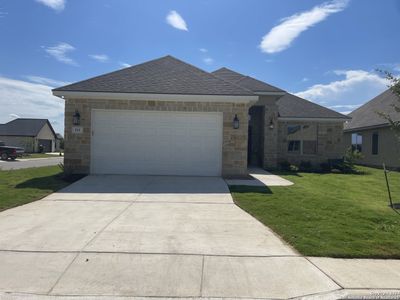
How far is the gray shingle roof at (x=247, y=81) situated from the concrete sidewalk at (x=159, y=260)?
12.7m

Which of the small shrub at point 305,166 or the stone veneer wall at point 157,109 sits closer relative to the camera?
A: the stone veneer wall at point 157,109

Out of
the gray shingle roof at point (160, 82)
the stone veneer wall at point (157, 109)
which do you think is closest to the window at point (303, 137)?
the gray shingle roof at point (160, 82)

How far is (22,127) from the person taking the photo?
Answer: 62188mm

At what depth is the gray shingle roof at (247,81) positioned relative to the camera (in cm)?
2066

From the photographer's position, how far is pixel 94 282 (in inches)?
189

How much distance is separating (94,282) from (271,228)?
3.85 meters

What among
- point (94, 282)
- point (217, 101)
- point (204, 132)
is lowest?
point (94, 282)

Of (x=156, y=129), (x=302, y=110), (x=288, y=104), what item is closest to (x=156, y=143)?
(x=156, y=129)

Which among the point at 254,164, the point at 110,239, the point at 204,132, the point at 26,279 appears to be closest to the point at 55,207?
the point at 110,239

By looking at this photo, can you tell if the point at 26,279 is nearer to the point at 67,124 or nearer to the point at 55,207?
the point at 55,207

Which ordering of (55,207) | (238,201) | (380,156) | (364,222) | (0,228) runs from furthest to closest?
(380,156) < (238,201) < (55,207) < (364,222) < (0,228)

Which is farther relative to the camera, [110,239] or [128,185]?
[128,185]

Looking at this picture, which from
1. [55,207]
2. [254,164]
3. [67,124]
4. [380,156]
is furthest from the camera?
[380,156]

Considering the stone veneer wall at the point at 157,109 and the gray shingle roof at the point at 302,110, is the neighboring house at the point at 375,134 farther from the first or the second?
the stone veneer wall at the point at 157,109
